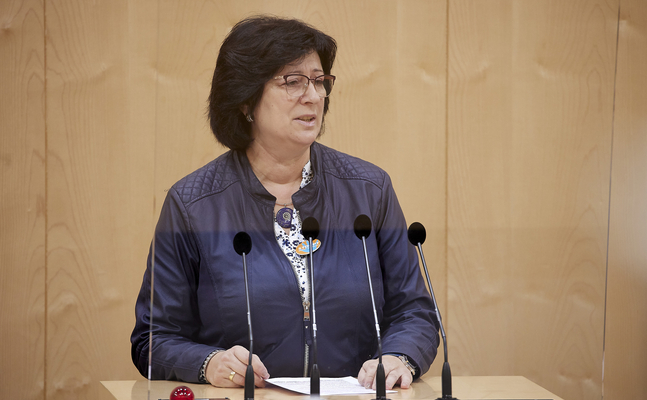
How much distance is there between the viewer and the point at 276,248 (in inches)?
71.0

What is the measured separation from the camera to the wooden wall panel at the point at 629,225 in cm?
206

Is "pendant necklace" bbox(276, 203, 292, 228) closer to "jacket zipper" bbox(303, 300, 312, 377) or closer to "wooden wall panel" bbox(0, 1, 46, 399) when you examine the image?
"jacket zipper" bbox(303, 300, 312, 377)

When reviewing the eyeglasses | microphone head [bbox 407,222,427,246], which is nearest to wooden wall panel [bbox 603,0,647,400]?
microphone head [bbox 407,222,427,246]

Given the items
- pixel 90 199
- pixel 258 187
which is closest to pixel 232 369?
pixel 258 187

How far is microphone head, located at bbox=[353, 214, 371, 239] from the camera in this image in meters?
1.88

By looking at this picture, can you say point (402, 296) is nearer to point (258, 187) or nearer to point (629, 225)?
point (258, 187)

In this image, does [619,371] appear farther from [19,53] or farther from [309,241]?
[19,53]

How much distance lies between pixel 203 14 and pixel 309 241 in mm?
707

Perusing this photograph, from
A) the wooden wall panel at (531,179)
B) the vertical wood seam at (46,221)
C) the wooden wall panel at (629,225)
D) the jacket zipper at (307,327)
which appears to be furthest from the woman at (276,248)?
the vertical wood seam at (46,221)

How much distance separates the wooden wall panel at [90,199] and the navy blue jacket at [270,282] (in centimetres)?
68

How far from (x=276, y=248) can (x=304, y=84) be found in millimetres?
456

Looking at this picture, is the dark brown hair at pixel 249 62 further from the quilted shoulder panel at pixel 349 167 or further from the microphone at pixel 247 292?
the microphone at pixel 247 292

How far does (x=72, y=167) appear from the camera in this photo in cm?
256

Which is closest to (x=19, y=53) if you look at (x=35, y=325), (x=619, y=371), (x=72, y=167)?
(x=72, y=167)
